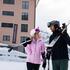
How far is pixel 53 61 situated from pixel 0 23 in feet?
85.3

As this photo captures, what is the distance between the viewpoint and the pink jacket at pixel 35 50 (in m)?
3.74

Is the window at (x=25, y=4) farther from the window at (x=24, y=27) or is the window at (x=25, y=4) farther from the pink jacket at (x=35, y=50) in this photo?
the pink jacket at (x=35, y=50)

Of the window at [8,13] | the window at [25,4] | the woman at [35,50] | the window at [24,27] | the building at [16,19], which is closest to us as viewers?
the woman at [35,50]

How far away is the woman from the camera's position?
3723mm

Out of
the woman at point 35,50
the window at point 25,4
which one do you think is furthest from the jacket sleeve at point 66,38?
the window at point 25,4

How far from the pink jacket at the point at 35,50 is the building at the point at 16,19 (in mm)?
23986

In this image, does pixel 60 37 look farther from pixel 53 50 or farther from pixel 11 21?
pixel 11 21

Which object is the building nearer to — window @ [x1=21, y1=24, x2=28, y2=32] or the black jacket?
A: window @ [x1=21, y1=24, x2=28, y2=32]

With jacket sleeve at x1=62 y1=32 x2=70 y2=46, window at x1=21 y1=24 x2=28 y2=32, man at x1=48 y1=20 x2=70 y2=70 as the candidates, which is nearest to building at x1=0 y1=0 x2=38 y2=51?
window at x1=21 y1=24 x2=28 y2=32

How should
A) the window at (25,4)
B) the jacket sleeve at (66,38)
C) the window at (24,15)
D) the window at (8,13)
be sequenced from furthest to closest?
the window at (25,4), the window at (8,13), the window at (24,15), the jacket sleeve at (66,38)

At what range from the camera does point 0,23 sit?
28938 mm

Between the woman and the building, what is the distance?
78.7ft

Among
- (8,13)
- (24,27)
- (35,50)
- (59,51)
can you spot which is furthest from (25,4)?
(59,51)

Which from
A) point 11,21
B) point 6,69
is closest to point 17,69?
point 6,69
